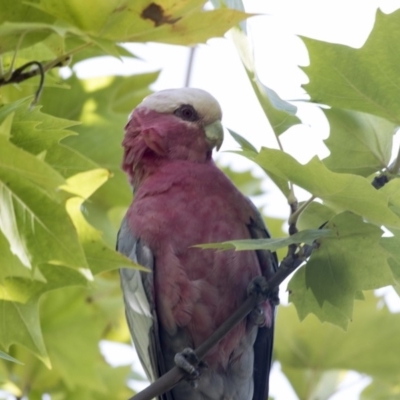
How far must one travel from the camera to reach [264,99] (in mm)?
2406

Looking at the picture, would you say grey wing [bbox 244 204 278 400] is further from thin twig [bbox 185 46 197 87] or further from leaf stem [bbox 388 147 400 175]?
leaf stem [bbox 388 147 400 175]

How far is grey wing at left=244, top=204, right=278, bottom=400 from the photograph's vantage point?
358 cm

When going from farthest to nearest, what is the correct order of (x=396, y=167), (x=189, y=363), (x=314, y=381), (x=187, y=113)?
(x=314, y=381) < (x=187, y=113) < (x=189, y=363) < (x=396, y=167)

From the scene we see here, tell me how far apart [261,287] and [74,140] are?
4.32 feet

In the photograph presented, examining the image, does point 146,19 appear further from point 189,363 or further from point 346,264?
point 189,363

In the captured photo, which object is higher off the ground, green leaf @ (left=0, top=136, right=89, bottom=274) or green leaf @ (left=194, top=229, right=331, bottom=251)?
green leaf @ (left=0, top=136, right=89, bottom=274)

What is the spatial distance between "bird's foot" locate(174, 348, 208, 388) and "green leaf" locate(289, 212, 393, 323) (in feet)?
2.52

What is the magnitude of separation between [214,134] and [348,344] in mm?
1356

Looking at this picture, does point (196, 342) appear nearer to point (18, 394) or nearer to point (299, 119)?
point (18, 394)

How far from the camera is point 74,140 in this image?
150 inches

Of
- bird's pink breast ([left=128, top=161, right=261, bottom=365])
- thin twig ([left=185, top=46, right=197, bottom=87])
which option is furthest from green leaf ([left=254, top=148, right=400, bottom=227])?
thin twig ([left=185, top=46, right=197, bottom=87])

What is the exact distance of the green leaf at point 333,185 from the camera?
81.6 inches

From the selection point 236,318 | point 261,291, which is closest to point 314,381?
point 261,291

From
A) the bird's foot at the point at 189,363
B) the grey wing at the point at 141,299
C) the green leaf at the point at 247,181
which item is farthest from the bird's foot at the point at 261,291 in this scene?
the green leaf at the point at 247,181
